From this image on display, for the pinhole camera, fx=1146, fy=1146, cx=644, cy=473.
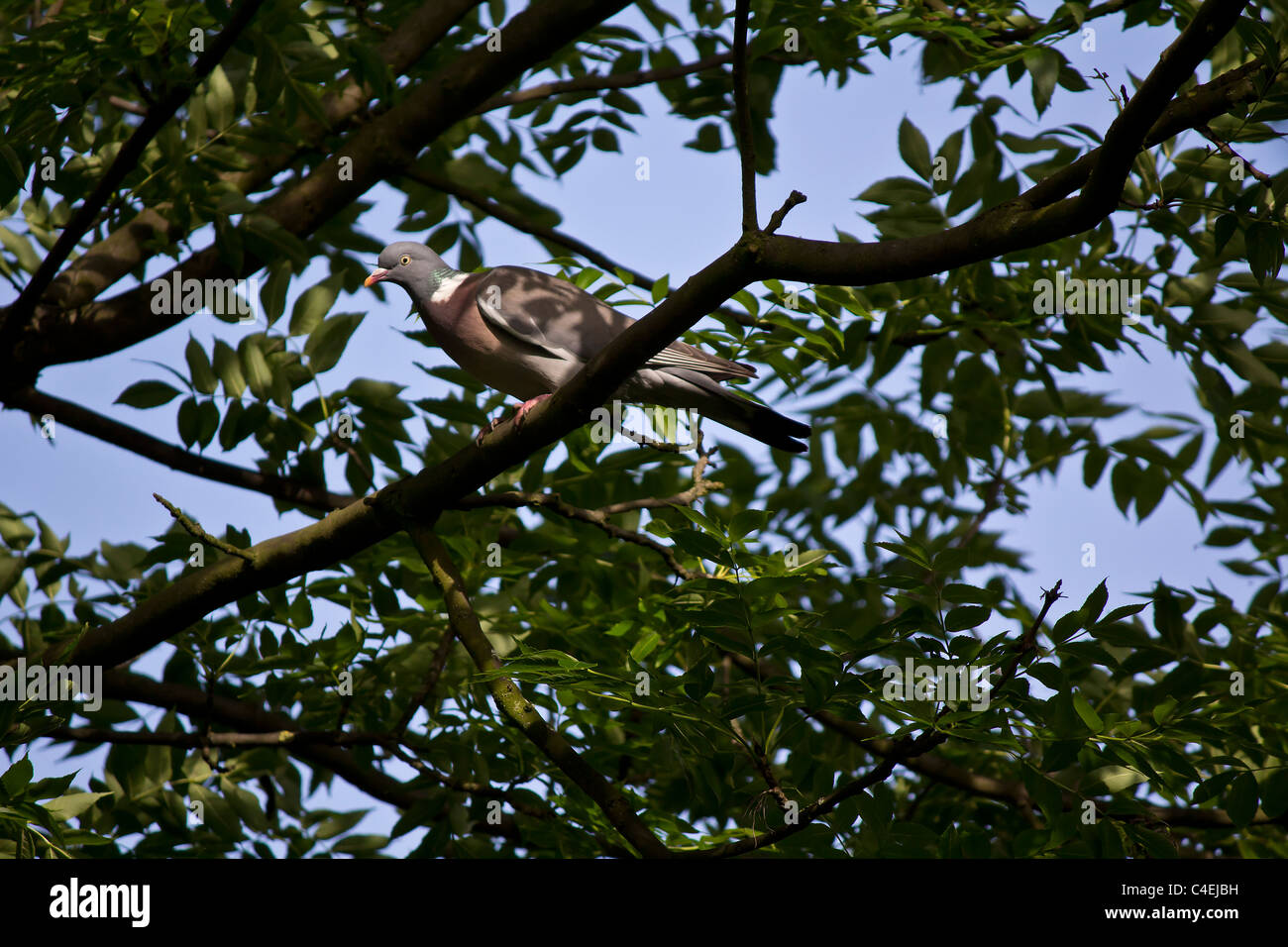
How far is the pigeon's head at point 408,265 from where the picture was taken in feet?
15.8

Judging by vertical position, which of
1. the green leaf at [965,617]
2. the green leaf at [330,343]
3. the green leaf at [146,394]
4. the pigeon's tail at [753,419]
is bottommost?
the green leaf at [965,617]

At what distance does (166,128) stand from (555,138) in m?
1.90

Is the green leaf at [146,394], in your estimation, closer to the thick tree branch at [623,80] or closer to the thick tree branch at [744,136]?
the thick tree branch at [623,80]

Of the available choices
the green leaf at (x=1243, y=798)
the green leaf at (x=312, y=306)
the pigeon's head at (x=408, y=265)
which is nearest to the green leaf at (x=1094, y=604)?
the green leaf at (x=1243, y=798)

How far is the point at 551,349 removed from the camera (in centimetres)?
427

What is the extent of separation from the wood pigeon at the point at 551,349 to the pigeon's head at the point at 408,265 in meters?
0.20

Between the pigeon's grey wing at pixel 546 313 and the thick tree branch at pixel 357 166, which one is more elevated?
the thick tree branch at pixel 357 166

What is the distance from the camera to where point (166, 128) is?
4.25 meters

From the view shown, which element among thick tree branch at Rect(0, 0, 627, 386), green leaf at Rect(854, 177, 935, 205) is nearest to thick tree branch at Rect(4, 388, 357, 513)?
thick tree branch at Rect(0, 0, 627, 386)

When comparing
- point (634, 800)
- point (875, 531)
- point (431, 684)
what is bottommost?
point (634, 800)

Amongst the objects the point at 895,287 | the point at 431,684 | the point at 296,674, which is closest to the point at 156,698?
the point at 296,674

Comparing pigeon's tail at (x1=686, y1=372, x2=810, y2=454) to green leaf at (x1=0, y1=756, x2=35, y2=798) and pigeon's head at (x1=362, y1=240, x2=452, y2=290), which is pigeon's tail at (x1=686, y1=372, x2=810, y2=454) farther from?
green leaf at (x1=0, y1=756, x2=35, y2=798)

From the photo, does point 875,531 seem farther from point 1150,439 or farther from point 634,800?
point 634,800

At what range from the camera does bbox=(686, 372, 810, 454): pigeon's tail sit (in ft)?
12.9
